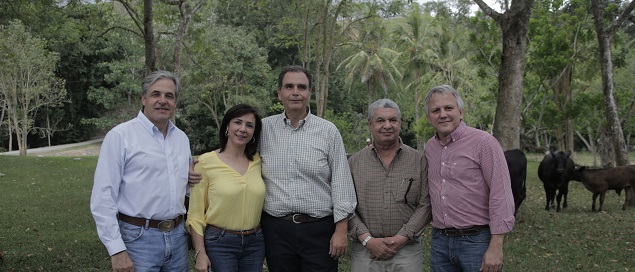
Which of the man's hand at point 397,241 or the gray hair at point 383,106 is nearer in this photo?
the man's hand at point 397,241

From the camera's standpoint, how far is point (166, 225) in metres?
3.26

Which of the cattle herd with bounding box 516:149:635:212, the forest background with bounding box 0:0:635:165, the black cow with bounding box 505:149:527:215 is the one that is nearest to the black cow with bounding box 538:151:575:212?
the cattle herd with bounding box 516:149:635:212

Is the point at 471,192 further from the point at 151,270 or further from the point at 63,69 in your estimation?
the point at 63,69

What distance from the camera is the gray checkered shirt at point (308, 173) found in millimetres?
3627

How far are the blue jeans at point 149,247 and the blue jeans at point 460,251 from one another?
1.79 metres

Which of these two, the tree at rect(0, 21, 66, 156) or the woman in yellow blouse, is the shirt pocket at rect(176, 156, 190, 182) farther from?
the tree at rect(0, 21, 66, 156)

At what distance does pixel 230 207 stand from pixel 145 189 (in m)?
0.58

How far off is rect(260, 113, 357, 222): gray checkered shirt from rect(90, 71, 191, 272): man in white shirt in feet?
2.08

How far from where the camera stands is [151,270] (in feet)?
10.5

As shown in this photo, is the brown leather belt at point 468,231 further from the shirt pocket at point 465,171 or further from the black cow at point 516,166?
the black cow at point 516,166

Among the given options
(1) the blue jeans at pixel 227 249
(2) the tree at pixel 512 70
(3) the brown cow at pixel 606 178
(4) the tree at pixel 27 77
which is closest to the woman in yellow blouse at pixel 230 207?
(1) the blue jeans at pixel 227 249

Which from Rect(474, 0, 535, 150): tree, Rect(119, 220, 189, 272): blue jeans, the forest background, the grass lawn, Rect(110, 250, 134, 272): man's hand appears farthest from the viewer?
the forest background

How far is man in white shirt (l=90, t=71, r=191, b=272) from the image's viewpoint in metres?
3.06

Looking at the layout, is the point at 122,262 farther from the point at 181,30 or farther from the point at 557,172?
the point at 557,172
